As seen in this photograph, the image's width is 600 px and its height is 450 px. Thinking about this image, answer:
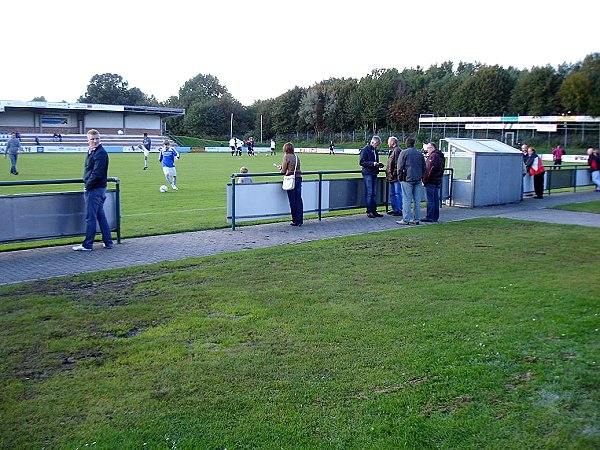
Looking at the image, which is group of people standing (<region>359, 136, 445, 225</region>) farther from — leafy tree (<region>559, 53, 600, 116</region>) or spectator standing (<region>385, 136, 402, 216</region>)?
leafy tree (<region>559, 53, 600, 116</region>)

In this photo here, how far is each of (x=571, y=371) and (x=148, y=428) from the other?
3486 millimetres

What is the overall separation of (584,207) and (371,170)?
24.3 ft

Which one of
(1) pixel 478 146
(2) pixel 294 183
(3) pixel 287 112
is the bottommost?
(2) pixel 294 183

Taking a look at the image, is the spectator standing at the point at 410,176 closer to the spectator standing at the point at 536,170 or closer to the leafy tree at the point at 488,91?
the spectator standing at the point at 536,170

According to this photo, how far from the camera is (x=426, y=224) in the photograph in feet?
47.8

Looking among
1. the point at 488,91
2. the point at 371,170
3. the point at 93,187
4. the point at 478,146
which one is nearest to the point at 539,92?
the point at 488,91

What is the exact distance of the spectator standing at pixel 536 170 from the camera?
21391 mm

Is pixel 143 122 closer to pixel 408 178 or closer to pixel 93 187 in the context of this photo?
pixel 408 178

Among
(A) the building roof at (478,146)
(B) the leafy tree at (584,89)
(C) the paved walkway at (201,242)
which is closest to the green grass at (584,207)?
(C) the paved walkway at (201,242)

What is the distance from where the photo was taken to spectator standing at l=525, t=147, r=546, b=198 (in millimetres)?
21391

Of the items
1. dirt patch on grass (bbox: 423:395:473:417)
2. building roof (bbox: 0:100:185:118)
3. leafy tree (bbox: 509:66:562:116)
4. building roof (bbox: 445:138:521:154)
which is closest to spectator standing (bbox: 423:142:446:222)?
building roof (bbox: 445:138:521:154)

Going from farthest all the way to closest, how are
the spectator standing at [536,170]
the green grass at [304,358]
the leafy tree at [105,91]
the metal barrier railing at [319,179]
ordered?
the leafy tree at [105,91]
the spectator standing at [536,170]
the metal barrier railing at [319,179]
the green grass at [304,358]

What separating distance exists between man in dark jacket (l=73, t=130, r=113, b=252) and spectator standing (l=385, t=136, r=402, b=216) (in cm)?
711

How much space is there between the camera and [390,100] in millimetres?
93750
